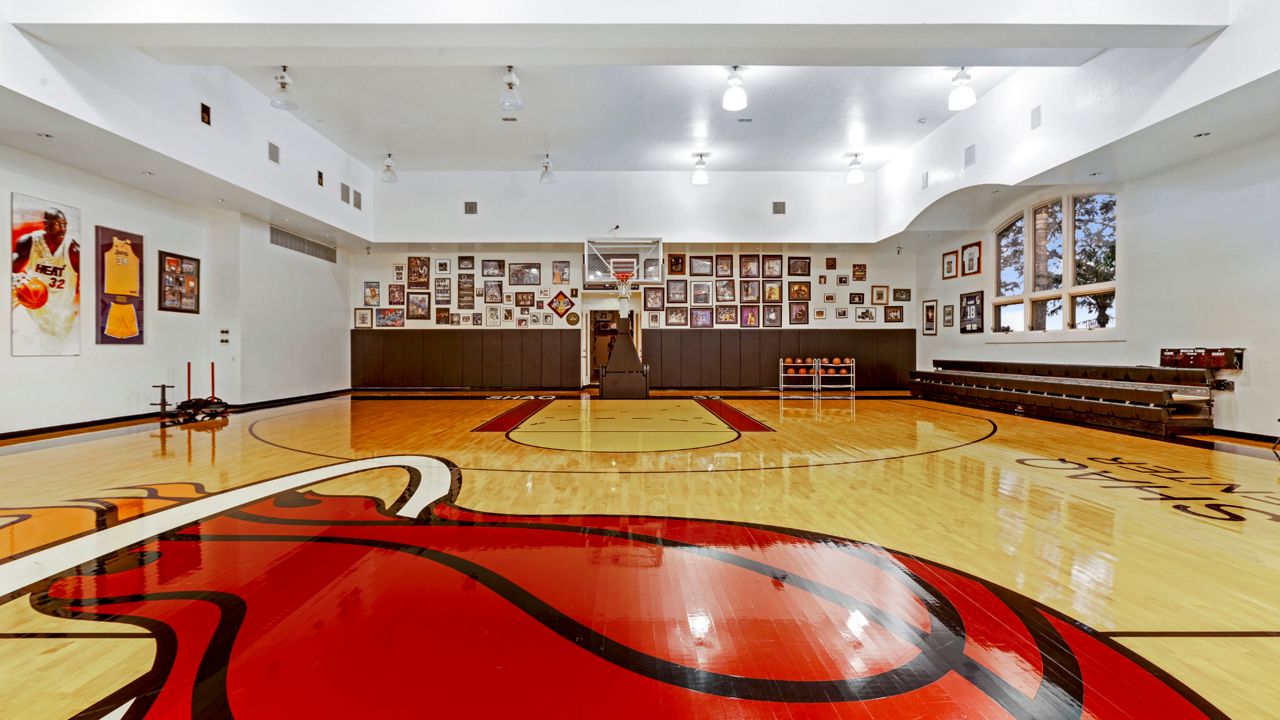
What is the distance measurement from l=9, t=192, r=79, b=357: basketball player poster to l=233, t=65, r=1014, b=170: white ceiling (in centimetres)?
288

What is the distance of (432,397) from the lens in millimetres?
11688

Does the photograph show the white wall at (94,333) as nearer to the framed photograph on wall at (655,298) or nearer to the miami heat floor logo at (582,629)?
the miami heat floor logo at (582,629)

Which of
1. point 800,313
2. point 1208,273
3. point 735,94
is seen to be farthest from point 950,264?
point 735,94

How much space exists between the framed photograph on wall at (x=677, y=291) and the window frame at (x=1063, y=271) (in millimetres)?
6360

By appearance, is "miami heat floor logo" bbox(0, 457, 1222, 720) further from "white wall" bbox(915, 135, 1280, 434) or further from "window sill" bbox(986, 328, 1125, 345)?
"window sill" bbox(986, 328, 1125, 345)

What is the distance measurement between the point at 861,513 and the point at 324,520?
320 cm

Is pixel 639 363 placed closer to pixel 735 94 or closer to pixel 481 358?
pixel 481 358

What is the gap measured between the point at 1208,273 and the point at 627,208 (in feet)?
29.9

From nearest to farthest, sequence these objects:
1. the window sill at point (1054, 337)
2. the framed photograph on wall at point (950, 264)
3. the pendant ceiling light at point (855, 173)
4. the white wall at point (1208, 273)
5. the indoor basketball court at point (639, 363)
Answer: the indoor basketball court at point (639, 363)
the white wall at point (1208, 273)
the window sill at point (1054, 337)
the pendant ceiling light at point (855, 173)
the framed photograph on wall at point (950, 264)

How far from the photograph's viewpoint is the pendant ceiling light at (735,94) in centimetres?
696

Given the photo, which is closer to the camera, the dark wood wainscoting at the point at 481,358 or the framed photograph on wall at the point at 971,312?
the framed photograph on wall at the point at 971,312

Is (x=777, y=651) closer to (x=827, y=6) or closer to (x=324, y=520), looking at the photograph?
(x=324, y=520)

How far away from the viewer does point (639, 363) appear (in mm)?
11195

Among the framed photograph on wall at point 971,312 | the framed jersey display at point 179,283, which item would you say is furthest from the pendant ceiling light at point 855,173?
the framed jersey display at point 179,283
